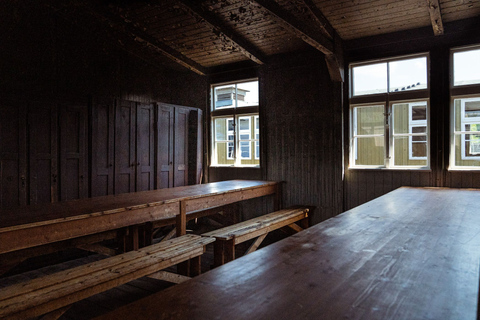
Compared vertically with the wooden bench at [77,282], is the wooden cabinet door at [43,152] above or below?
above

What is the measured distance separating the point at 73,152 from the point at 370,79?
4643 mm

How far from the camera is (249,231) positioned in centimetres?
395

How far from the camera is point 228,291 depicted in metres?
1.16

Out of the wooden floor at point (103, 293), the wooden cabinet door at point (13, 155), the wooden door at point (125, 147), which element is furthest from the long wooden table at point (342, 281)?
the wooden door at point (125, 147)

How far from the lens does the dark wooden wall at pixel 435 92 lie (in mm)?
4547

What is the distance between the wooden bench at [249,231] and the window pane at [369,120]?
1548 mm

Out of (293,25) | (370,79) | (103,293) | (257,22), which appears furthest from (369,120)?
(103,293)

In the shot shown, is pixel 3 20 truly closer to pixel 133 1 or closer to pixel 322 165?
pixel 133 1

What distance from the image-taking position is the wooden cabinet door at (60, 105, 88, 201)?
4.89 metres

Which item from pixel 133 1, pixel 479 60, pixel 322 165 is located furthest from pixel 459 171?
pixel 133 1

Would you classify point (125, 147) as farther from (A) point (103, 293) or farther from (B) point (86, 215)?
(B) point (86, 215)

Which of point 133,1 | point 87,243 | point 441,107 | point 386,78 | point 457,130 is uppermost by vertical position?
point 133,1

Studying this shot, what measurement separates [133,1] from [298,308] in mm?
5108

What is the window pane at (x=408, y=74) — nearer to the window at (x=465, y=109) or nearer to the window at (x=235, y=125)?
the window at (x=465, y=109)
